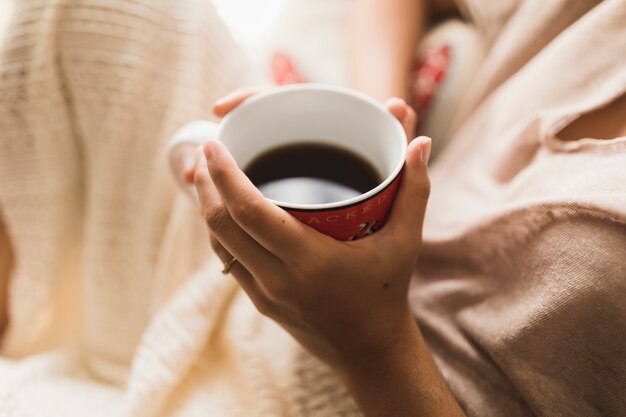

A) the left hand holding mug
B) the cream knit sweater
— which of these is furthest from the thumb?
the cream knit sweater

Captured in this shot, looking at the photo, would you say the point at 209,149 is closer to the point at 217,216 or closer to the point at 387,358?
the point at 217,216

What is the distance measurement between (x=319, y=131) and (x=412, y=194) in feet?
0.51

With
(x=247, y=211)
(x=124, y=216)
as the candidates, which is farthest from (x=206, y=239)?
(x=247, y=211)

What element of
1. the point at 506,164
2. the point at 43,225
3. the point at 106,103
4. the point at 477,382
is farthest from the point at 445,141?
the point at 43,225

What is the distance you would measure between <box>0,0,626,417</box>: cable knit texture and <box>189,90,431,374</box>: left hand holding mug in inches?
4.5

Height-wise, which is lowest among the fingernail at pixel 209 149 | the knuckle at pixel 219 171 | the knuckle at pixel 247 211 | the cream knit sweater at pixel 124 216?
the cream knit sweater at pixel 124 216

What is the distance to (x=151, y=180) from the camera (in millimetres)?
662

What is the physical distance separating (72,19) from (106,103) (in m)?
0.11

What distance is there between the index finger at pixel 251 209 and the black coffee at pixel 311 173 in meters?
0.12

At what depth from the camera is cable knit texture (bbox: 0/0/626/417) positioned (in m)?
0.46

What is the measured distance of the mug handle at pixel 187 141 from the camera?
47cm

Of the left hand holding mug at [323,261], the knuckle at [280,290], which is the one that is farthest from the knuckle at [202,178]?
the knuckle at [280,290]

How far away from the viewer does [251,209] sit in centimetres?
38

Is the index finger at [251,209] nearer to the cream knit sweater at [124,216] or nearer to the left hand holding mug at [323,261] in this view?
the left hand holding mug at [323,261]
